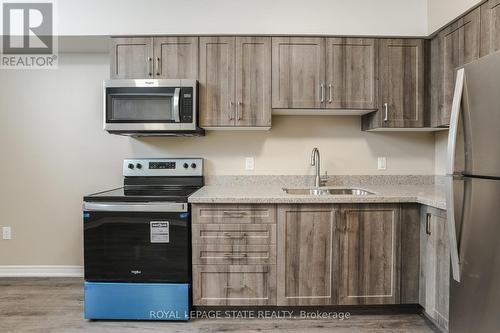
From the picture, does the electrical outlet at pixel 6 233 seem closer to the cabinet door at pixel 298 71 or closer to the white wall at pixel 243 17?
the white wall at pixel 243 17

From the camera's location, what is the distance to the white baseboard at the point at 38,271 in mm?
2889

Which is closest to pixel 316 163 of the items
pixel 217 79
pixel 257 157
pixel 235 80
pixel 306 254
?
pixel 257 157

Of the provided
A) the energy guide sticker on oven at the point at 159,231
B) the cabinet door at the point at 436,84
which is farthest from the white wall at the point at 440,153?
the energy guide sticker on oven at the point at 159,231

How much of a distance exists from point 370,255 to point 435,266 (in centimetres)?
38

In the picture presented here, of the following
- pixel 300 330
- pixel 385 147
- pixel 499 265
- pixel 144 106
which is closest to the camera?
pixel 499 265

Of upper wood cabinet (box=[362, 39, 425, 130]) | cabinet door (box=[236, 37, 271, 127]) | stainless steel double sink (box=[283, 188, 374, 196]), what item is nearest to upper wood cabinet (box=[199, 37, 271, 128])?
cabinet door (box=[236, 37, 271, 127])

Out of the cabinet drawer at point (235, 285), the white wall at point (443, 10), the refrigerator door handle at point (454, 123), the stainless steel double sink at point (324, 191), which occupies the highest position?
the white wall at point (443, 10)

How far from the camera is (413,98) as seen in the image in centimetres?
244

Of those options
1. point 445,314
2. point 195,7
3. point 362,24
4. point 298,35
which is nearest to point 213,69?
point 195,7

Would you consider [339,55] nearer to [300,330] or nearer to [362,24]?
[362,24]

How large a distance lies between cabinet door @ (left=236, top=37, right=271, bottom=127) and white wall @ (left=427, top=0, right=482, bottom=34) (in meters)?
1.24

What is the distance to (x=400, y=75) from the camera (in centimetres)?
244

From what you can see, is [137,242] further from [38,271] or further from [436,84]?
[436,84]

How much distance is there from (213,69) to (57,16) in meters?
1.28
